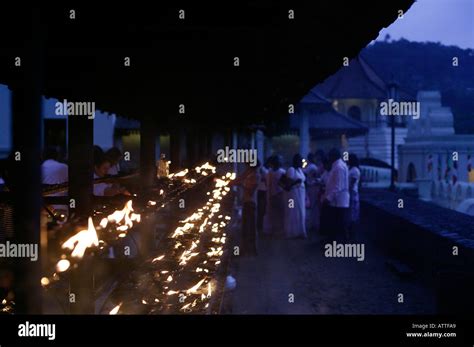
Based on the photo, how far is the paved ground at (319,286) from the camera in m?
6.76

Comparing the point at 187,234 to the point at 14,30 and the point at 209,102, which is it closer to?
the point at 209,102

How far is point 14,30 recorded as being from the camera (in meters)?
2.91

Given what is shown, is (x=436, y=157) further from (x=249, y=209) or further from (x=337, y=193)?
(x=249, y=209)

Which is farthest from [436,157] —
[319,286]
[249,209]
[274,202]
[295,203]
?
[319,286]

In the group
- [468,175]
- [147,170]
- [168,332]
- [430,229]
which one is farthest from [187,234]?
[468,175]

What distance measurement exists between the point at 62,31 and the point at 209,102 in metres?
5.19

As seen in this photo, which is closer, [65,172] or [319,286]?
[65,172]

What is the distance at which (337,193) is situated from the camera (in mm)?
10117

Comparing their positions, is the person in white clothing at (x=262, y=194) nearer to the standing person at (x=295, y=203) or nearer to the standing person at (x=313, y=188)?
the standing person at (x=295, y=203)

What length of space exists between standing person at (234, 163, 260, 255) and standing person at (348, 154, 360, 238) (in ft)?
7.79

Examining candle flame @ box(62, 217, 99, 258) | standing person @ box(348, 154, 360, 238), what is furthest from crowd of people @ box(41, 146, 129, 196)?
standing person @ box(348, 154, 360, 238)

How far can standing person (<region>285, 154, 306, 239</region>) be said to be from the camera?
445 inches

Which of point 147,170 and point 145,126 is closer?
point 147,170

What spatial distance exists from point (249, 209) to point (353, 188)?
273 centimetres
